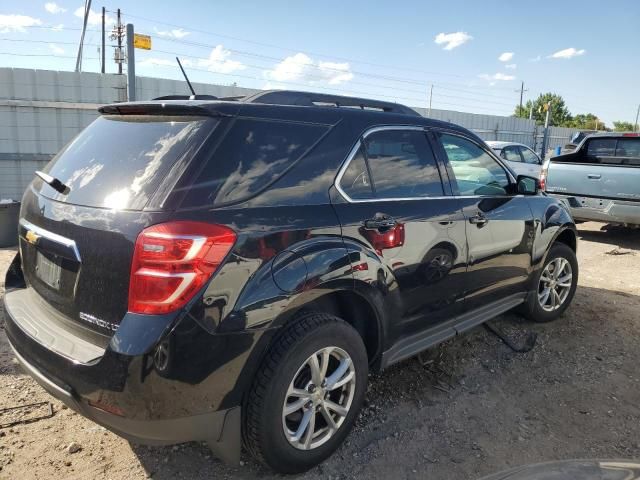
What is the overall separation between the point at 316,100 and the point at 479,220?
4.66 ft

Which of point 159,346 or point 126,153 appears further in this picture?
point 126,153

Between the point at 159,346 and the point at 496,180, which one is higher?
the point at 496,180

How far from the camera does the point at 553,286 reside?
4.57 metres

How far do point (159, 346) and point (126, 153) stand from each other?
3.18 feet

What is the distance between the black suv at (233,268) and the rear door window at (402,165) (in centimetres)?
1

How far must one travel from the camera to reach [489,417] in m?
3.14

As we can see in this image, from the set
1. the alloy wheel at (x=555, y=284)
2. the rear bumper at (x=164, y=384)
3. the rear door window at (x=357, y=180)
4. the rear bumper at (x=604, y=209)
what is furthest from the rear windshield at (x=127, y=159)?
the rear bumper at (x=604, y=209)

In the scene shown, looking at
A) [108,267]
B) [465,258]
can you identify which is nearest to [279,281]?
[108,267]

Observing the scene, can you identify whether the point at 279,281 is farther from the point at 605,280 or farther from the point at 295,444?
the point at 605,280

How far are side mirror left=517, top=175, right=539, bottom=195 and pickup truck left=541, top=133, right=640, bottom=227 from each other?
4.35m

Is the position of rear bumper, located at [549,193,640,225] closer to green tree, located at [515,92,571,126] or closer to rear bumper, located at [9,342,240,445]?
rear bumper, located at [9,342,240,445]

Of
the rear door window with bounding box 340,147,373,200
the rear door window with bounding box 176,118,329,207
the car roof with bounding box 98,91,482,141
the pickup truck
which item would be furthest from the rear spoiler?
the pickup truck

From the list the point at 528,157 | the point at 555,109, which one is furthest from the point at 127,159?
the point at 555,109

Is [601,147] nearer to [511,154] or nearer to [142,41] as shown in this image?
[511,154]
